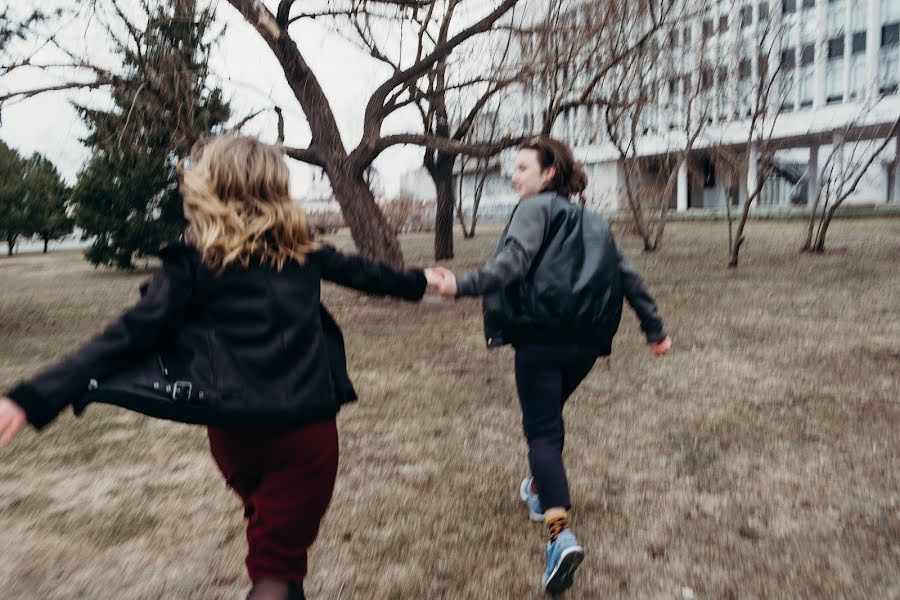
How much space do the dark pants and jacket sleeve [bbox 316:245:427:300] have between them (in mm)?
603

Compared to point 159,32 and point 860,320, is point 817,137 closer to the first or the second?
point 860,320

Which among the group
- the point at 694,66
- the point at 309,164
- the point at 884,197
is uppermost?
the point at 694,66

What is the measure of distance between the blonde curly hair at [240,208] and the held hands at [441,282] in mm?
660

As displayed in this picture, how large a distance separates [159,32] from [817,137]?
34.7 metres

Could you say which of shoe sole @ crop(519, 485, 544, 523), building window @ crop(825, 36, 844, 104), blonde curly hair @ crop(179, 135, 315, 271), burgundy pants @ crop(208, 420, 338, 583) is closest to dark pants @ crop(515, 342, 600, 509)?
shoe sole @ crop(519, 485, 544, 523)

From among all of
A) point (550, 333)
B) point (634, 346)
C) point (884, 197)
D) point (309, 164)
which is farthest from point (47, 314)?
point (884, 197)

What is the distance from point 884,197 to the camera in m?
39.3

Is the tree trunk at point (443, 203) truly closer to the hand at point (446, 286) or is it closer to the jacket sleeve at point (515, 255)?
the jacket sleeve at point (515, 255)

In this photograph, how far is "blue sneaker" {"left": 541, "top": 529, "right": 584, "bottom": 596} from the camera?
9.51 feet

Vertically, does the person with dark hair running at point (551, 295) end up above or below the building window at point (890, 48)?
below

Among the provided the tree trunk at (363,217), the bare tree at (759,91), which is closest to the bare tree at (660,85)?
the bare tree at (759,91)

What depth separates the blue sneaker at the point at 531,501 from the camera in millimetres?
3615

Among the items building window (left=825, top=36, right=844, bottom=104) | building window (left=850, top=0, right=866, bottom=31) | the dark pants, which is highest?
building window (left=850, top=0, right=866, bottom=31)

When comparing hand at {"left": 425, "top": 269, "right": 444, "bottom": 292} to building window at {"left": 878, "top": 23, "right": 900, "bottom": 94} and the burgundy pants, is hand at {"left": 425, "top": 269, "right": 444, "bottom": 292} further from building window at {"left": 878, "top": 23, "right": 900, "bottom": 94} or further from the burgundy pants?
building window at {"left": 878, "top": 23, "right": 900, "bottom": 94}
